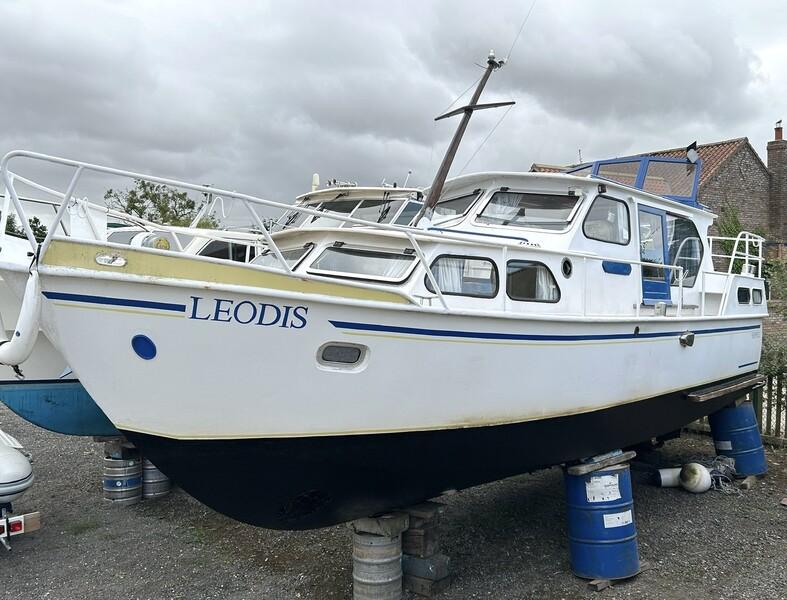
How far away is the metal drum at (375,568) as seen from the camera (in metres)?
4.58

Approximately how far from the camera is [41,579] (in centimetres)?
534

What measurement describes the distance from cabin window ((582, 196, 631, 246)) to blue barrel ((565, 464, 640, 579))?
1.95 meters

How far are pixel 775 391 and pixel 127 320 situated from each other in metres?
9.44

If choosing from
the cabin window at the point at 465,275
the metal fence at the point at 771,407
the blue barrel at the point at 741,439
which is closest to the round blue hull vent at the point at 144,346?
the cabin window at the point at 465,275

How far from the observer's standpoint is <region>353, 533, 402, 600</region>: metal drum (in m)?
4.58

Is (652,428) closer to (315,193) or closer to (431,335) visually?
(431,335)

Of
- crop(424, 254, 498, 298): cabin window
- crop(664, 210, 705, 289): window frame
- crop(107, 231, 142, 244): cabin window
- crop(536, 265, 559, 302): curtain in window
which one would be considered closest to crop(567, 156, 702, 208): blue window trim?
crop(664, 210, 705, 289): window frame

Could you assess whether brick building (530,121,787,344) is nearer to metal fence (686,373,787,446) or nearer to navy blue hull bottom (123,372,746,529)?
metal fence (686,373,787,446)

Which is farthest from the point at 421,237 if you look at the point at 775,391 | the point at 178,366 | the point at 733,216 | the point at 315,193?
the point at 733,216

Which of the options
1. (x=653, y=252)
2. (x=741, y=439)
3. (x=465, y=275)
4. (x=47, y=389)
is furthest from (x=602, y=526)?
(x=47, y=389)

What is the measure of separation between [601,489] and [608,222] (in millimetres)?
2266

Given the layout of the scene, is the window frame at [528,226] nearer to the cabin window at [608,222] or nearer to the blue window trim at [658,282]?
the cabin window at [608,222]

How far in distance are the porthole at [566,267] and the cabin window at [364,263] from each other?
1243 mm

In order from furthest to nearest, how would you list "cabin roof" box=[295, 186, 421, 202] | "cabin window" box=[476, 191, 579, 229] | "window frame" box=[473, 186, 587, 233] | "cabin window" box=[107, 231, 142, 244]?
"cabin roof" box=[295, 186, 421, 202]
"cabin window" box=[107, 231, 142, 244]
"cabin window" box=[476, 191, 579, 229]
"window frame" box=[473, 186, 587, 233]
